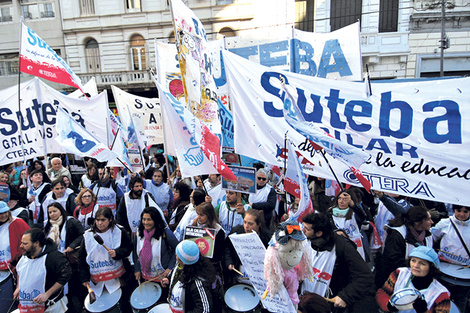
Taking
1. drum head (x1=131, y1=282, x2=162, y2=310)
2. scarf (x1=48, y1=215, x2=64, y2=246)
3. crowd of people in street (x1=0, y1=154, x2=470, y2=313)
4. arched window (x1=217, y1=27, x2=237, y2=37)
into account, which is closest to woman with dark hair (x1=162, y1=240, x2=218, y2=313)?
crowd of people in street (x1=0, y1=154, x2=470, y2=313)

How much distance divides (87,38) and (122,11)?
284 cm

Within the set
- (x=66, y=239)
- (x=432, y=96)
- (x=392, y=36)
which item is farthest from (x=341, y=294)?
(x=392, y=36)

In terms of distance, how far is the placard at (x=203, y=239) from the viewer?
3.49m

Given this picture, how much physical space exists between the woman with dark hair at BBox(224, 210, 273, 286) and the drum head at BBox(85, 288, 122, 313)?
129cm

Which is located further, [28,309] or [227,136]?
[227,136]

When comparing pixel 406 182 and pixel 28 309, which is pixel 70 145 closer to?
pixel 28 309

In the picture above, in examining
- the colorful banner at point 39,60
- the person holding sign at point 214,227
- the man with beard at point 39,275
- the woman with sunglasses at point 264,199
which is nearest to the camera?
the man with beard at point 39,275

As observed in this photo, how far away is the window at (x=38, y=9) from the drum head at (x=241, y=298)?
2239cm

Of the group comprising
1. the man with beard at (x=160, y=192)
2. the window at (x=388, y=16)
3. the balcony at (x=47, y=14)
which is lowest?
the man with beard at (x=160, y=192)

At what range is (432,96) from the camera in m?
3.21

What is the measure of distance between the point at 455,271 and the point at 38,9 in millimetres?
24466

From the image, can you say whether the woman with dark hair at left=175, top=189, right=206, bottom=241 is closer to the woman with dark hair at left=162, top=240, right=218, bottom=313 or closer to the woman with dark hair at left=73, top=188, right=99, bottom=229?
the woman with dark hair at left=162, top=240, right=218, bottom=313

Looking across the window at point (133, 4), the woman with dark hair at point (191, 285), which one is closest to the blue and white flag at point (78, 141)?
the woman with dark hair at point (191, 285)

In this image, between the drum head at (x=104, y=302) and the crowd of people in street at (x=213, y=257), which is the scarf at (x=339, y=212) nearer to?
the crowd of people in street at (x=213, y=257)
